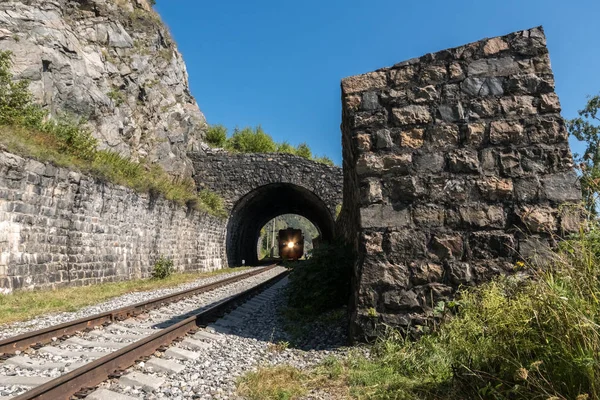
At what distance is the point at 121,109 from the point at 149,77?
4.18 meters

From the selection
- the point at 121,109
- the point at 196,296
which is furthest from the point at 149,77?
the point at 196,296

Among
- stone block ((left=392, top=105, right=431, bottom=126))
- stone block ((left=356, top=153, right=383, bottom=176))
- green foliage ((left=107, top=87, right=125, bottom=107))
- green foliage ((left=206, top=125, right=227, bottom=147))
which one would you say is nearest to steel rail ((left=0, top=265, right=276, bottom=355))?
stone block ((left=356, top=153, right=383, bottom=176))

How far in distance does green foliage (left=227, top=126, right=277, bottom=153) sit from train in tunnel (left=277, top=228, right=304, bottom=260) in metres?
10.0

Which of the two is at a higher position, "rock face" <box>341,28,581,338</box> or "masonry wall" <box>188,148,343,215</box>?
→ "masonry wall" <box>188,148,343,215</box>

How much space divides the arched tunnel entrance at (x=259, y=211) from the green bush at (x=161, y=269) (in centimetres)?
798

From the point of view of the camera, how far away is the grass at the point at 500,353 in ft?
7.27

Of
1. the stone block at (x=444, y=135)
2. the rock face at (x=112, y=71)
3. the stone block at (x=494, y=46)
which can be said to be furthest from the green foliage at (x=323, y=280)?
the rock face at (x=112, y=71)

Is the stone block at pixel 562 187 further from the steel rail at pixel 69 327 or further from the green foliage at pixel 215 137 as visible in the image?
the green foliage at pixel 215 137

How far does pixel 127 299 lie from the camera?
8477 millimetres

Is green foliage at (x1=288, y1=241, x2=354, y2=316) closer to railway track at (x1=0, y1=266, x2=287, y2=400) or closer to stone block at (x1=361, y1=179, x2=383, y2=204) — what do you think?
railway track at (x1=0, y1=266, x2=287, y2=400)

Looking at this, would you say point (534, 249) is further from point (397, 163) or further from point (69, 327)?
point (69, 327)

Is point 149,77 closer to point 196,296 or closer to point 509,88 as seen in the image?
point 196,296

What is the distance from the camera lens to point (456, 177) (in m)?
4.32

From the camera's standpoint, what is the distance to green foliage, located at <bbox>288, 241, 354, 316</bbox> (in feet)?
21.1
